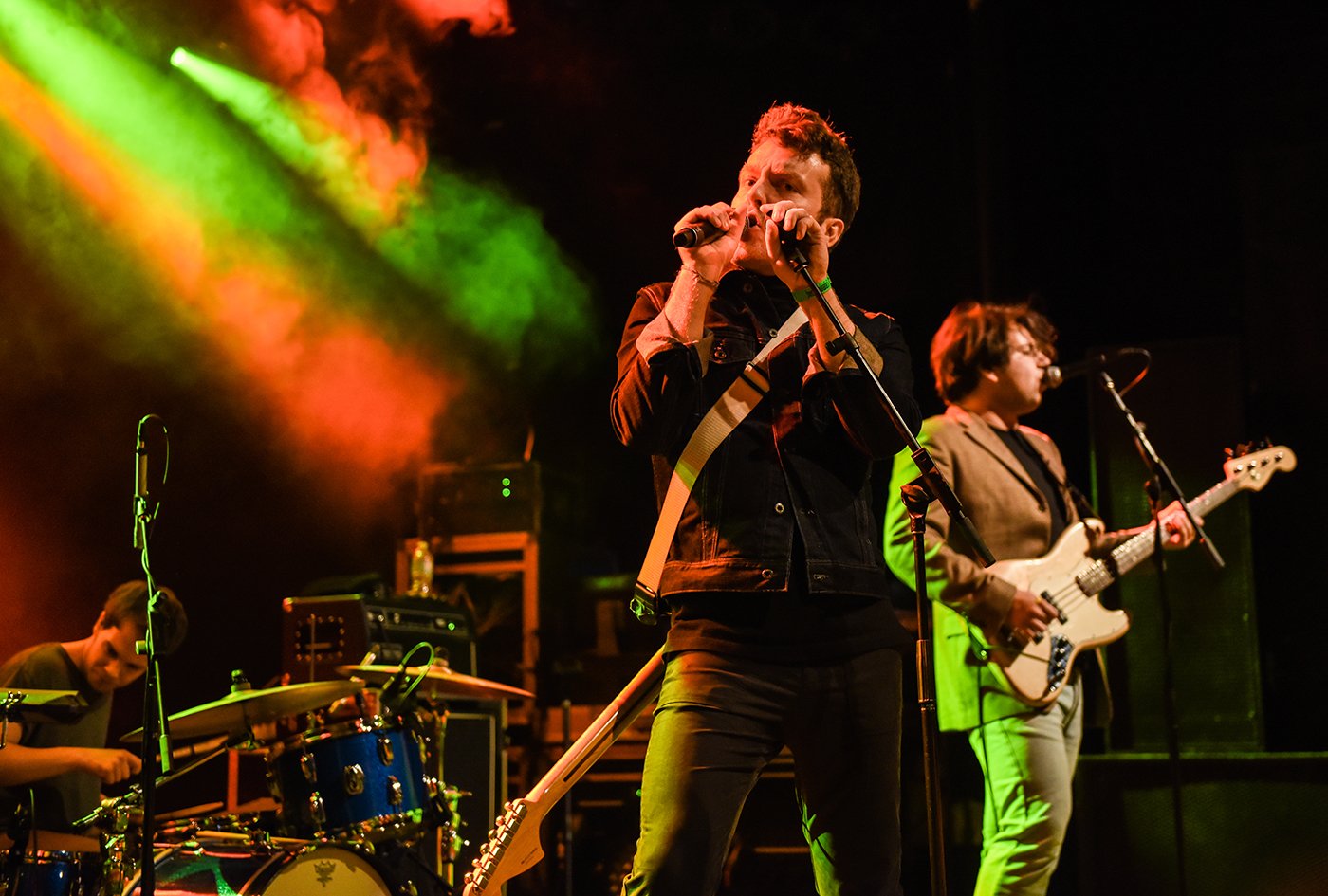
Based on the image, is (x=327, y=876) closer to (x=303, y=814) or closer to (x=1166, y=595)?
(x=303, y=814)

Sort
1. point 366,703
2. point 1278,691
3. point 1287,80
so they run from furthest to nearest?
point 1287,80, point 1278,691, point 366,703

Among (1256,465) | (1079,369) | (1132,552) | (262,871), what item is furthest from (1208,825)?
(262,871)

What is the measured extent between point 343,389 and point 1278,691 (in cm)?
504

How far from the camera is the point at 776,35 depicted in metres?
6.92

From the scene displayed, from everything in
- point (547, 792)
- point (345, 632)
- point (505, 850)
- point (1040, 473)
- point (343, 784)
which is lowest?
point (343, 784)

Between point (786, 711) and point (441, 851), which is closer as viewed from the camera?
point (786, 711)

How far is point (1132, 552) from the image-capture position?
193 inches

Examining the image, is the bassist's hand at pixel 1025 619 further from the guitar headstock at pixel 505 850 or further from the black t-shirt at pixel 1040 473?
the guitar headstock at pixel 505 850

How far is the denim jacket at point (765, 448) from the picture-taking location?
7.93ft

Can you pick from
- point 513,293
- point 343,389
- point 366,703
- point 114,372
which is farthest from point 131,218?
point 366,703

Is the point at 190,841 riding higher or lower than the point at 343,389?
lower

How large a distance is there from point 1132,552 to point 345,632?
11.1 feet

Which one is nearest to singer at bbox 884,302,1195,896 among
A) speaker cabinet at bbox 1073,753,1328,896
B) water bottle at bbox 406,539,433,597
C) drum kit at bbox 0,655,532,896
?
speaker cabinet at bbox 1073,753,1328,896

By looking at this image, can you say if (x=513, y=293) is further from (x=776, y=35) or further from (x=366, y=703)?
(x=366, y=703)
